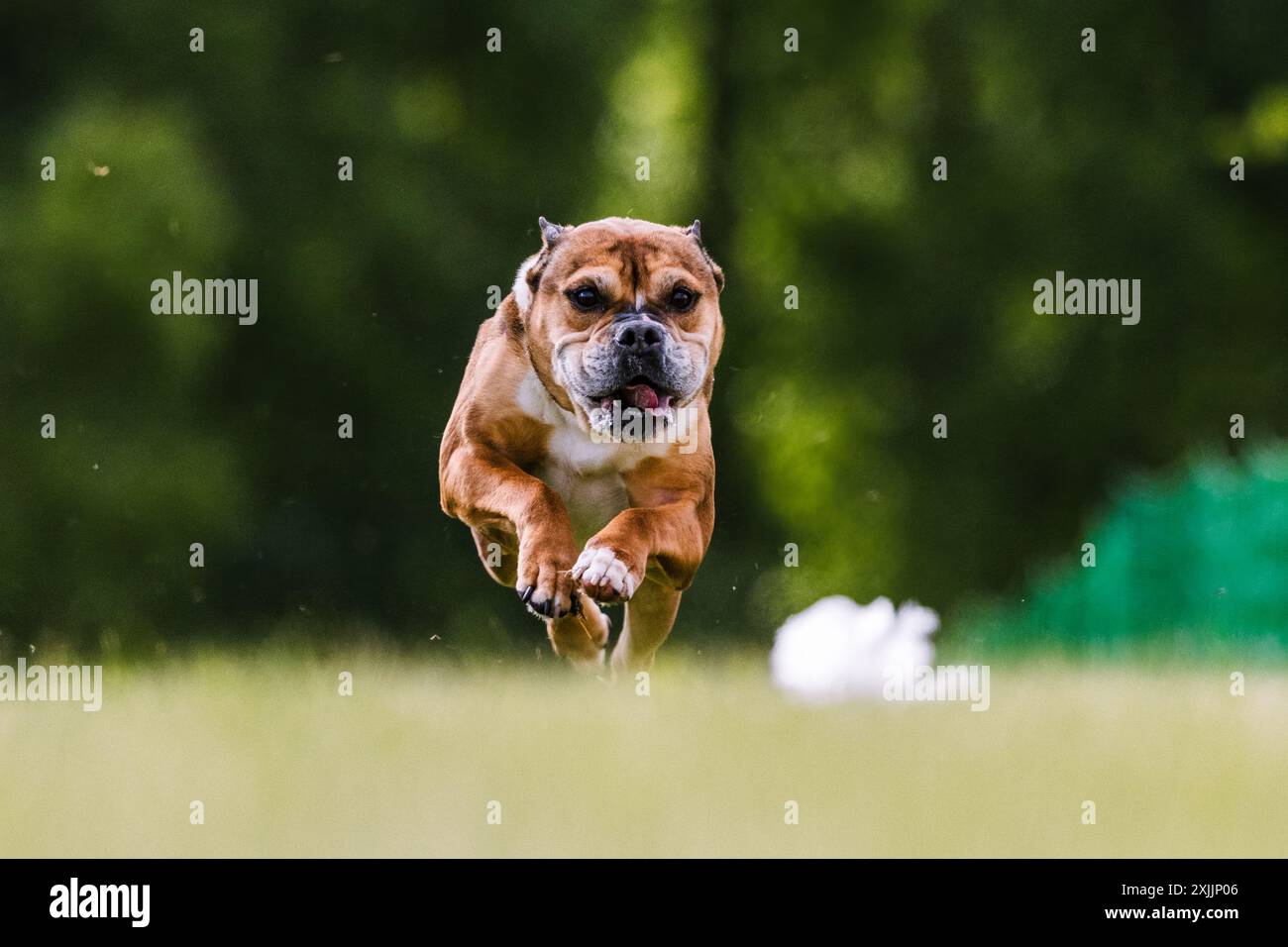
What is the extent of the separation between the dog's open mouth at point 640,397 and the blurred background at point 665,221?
325 inches

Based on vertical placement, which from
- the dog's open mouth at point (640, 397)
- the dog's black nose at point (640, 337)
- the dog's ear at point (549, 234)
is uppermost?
the dog's ear at point (549, 234)

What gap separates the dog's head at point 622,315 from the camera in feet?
18.1

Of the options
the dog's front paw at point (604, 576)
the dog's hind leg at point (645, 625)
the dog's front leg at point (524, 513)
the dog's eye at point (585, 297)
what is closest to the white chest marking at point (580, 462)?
the dog's front leg at point (524, 513)

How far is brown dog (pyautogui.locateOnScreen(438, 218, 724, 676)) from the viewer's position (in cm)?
551

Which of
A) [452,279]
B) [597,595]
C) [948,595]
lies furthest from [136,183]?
[597,595]

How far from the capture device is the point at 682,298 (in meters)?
5.73

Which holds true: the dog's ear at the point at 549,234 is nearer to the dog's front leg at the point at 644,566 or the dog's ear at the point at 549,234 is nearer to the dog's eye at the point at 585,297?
the dog's eye at the point at 585,297

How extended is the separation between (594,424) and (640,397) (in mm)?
162

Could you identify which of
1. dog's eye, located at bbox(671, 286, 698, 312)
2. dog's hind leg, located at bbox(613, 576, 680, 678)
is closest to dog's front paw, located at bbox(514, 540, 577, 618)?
dog's eye, located at bbox(671, 286, 698, 312)

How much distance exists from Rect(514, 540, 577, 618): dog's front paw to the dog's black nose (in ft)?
2.06

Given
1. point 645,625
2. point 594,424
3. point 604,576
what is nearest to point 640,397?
point 594,424

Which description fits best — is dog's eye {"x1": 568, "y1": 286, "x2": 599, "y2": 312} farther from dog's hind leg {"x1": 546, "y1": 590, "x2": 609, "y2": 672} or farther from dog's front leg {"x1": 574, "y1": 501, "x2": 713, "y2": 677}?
dog's hind leg {"x1": 546, "y1": 590, "x2": 609, "y2": 672}

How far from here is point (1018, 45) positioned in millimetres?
15930

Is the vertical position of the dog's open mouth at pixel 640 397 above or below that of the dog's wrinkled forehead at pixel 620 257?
below
